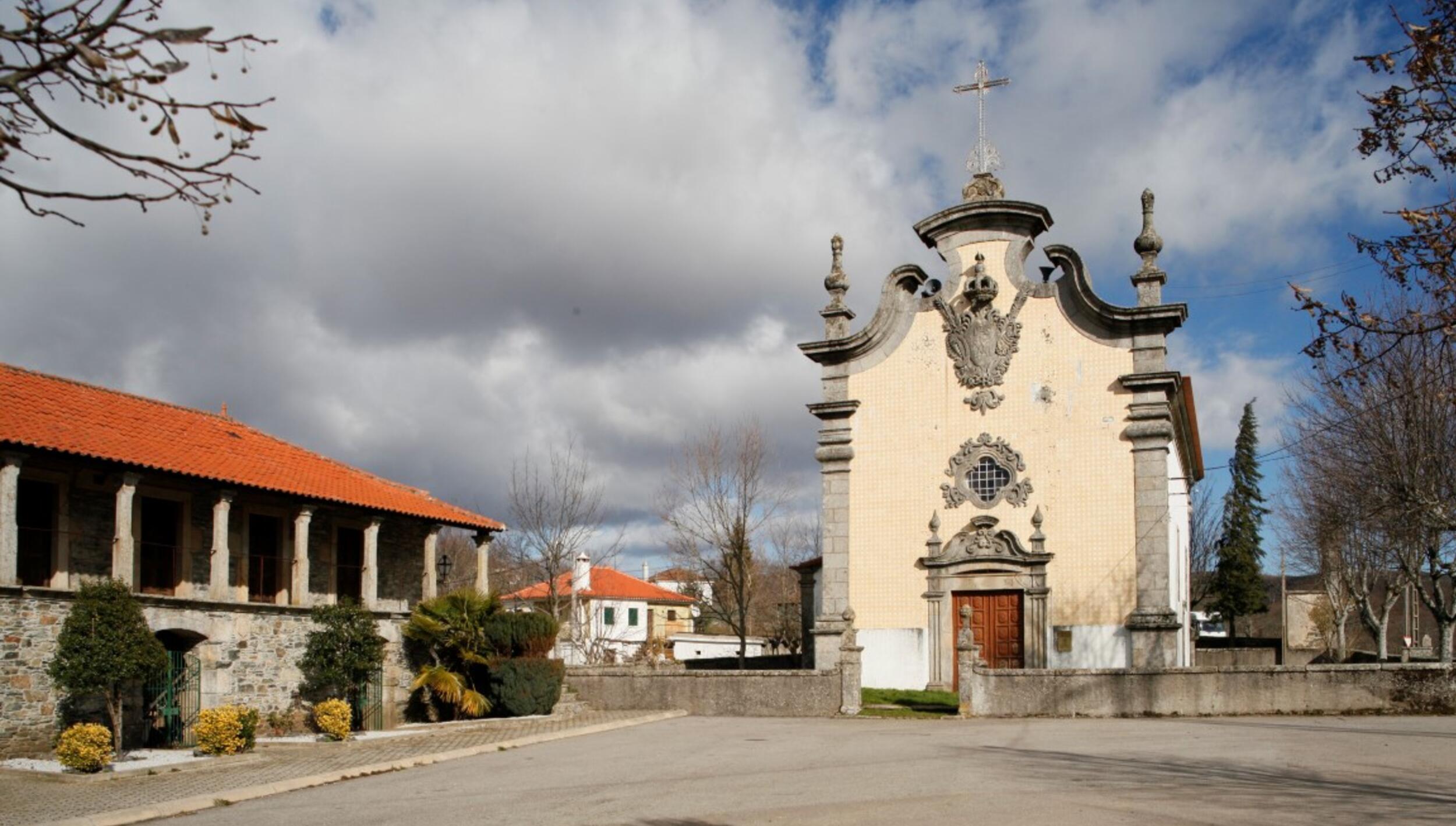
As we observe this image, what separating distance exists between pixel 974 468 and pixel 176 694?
15.7 meters

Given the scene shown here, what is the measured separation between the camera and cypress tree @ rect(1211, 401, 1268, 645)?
169 ft

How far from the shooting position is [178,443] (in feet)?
65.3

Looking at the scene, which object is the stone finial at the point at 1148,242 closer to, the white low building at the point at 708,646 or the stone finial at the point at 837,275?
the stone finial at the point at 837,275

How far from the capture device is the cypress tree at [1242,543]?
51656mm

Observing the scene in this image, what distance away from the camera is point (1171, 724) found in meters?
17.4

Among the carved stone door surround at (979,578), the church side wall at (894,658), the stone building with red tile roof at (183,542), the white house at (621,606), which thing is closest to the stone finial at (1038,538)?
the carved stone door surround at (979,578)

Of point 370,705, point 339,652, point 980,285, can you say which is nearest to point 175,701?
point 339,652

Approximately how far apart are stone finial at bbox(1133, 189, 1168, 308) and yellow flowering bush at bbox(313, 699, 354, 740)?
16.8 metres

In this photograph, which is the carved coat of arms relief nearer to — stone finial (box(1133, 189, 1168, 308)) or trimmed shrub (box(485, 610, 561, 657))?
stone finial (box(1133, 189, 1168, 308))

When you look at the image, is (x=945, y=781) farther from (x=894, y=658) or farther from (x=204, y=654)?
(x=894, y=658)

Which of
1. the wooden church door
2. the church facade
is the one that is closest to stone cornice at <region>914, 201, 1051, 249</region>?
the church facade

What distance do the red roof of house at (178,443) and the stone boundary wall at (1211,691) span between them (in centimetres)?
1114

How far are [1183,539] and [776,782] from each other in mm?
22166

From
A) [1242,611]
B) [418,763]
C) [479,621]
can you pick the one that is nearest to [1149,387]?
[479,621]
